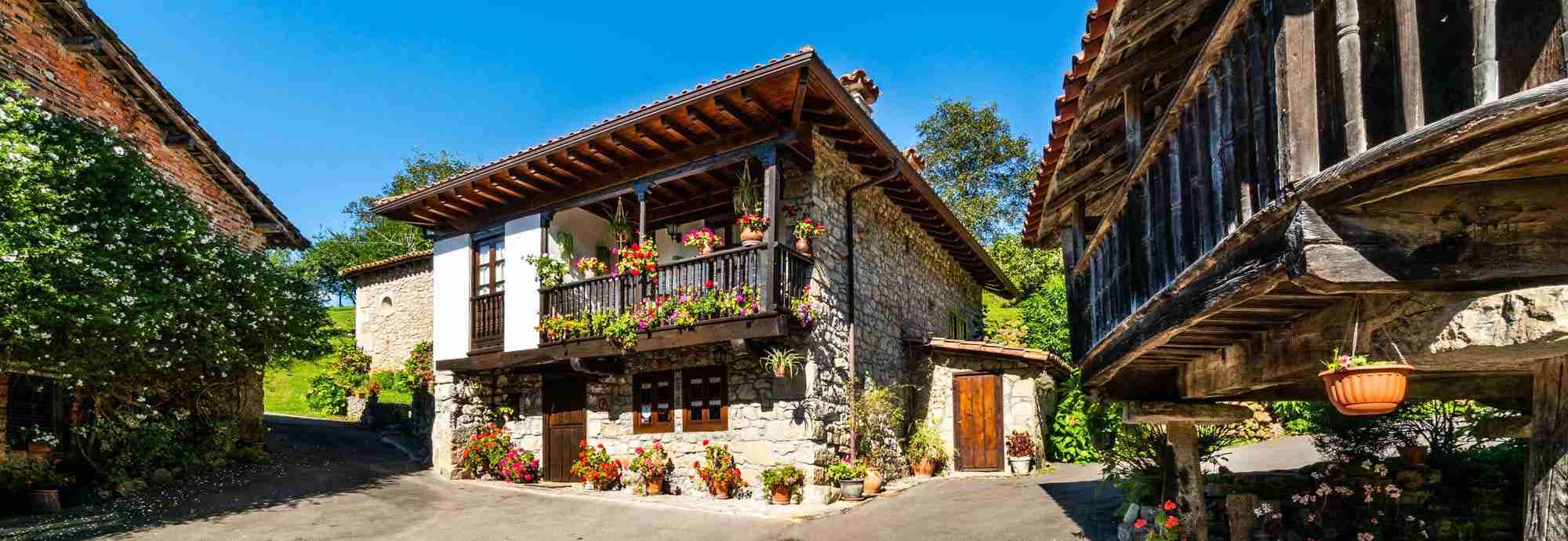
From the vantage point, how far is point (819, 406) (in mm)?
10984

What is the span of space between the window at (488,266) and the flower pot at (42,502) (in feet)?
19.1

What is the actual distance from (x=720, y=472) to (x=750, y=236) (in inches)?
125

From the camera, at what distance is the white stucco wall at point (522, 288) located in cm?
1291

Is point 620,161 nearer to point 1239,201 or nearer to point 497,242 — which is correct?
point 497,242

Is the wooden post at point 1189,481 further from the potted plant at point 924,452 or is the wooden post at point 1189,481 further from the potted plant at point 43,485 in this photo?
the potted plant at point 43,485

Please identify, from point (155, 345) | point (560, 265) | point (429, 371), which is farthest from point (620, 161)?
point (429, 371)

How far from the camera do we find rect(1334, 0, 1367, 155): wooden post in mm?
2832

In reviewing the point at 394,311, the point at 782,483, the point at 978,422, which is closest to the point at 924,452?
the point at 978,422

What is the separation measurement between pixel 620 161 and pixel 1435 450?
9.96 meters

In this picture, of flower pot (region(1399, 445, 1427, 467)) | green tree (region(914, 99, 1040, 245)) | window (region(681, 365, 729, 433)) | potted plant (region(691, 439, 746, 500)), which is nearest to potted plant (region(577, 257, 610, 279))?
window (region(681, 365, 729, 433))

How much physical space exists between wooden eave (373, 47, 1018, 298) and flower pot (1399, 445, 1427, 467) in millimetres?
6753

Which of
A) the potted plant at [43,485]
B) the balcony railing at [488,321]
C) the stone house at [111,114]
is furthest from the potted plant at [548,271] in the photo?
the potted plant at [43,485]

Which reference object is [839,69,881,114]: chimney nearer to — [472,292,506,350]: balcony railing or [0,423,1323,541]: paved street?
[0,423,1323,541]: paved street

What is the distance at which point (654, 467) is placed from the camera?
1180 cm
